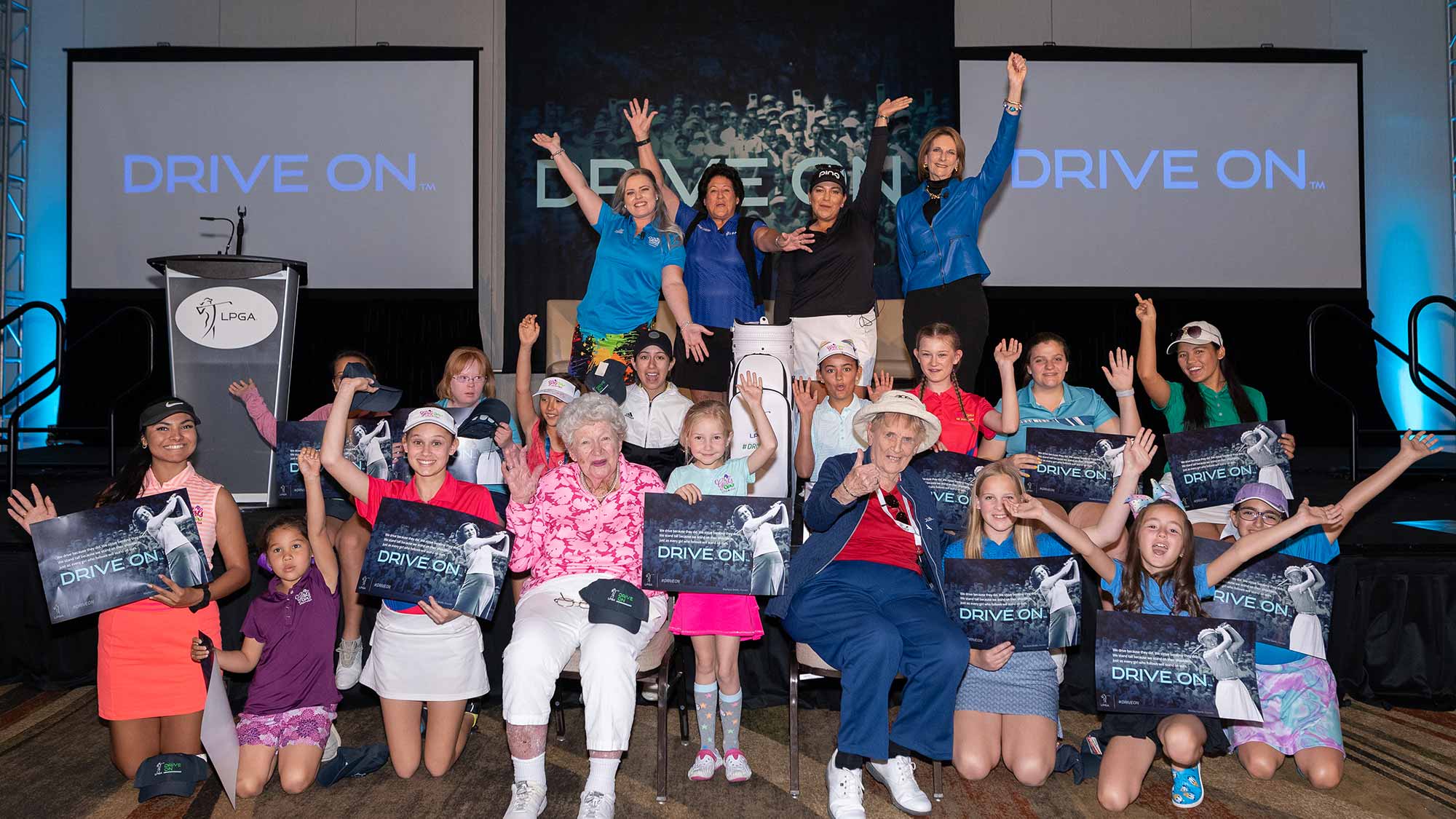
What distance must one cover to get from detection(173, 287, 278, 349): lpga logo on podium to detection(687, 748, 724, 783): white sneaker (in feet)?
10.1

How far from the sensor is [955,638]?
331 cm

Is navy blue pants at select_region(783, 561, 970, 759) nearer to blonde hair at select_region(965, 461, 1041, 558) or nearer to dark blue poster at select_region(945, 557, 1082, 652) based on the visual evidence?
dark blue poster at select_region(945, 557, 1082, 652)

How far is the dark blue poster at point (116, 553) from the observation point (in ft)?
10.9

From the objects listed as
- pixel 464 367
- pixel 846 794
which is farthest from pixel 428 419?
pixel 846 794

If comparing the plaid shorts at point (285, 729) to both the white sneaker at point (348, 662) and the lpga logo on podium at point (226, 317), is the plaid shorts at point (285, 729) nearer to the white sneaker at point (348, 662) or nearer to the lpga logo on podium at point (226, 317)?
the white sneaker at point (348, 662)

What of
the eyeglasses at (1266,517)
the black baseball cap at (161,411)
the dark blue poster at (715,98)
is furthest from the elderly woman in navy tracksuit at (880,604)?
the dark blue poster at (715,98)

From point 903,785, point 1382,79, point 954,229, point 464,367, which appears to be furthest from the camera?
point 1382,79

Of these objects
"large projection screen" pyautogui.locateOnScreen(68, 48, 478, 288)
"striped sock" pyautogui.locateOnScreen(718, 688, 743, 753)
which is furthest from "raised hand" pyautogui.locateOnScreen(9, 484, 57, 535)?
"large projection screen" pyautogui.locateOnScreen(68, 48, 478, 288)

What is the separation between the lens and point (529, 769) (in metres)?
3.15

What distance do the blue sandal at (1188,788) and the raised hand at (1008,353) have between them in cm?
166

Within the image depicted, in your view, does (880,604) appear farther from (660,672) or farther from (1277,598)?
(1277,598)

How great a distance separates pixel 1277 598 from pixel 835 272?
7.72ft

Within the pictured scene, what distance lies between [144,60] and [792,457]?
7198 mm

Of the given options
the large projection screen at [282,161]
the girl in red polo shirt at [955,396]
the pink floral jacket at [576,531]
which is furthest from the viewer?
the large projection screen at [282,161]
